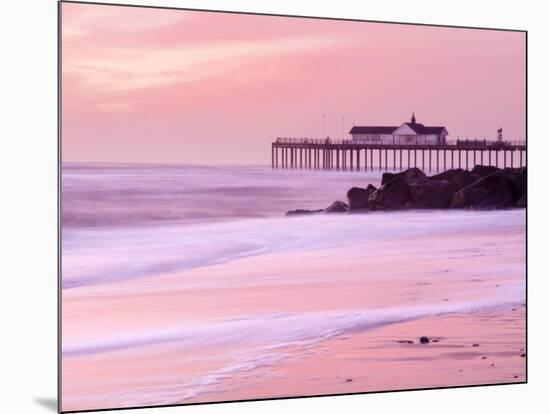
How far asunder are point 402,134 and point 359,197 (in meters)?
0.50

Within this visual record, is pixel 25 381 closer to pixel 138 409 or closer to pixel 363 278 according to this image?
pixel 138 409

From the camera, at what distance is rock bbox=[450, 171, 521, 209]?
25.3 feet

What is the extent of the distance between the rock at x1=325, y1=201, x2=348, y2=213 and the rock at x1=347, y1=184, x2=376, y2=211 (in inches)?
1.9

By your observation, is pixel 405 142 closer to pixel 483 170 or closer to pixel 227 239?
pixel 483 170

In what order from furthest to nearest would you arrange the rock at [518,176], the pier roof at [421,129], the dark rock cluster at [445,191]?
the rock at [518,176], the pier roof at [421,129], the dark rock cluster at [445,191]

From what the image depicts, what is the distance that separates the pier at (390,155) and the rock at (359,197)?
5.5 inches

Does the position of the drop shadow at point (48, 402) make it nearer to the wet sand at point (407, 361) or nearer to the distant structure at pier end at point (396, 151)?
the wet sand at point (407, 361)

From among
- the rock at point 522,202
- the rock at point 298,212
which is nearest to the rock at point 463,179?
the rock at point 522,202

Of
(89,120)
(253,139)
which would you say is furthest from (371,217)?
(89,120)

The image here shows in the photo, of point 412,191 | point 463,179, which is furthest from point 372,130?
point 463,179

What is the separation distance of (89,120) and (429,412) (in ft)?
8.81

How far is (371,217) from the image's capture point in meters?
7.43

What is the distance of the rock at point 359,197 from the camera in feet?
24.2

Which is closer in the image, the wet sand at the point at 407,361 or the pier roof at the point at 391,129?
the wet sand at the point at 407,361
